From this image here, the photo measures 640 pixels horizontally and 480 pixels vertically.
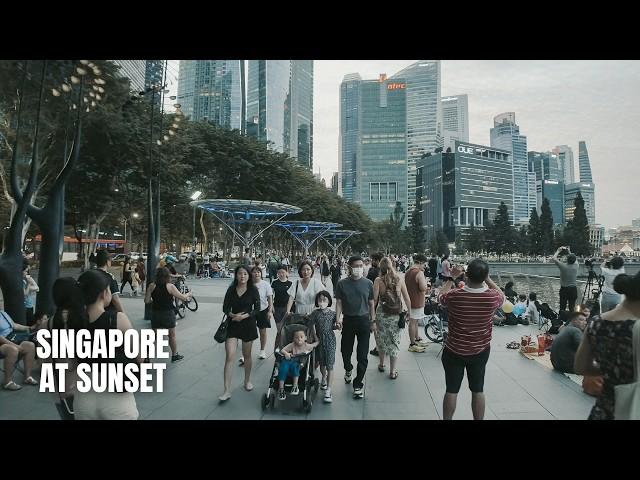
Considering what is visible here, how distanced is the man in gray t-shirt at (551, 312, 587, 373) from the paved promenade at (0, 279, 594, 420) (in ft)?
0.62

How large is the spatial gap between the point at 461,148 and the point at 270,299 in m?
145

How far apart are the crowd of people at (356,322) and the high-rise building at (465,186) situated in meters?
136

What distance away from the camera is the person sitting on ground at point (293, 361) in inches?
185

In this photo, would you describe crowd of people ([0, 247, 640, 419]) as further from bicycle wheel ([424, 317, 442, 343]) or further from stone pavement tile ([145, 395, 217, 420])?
bicycle wheel ([424, 317, 442, 343])

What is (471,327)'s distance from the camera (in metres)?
3.69

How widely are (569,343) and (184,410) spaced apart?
5424 mm

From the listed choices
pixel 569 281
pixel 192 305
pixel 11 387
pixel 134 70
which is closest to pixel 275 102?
pixel 134 70

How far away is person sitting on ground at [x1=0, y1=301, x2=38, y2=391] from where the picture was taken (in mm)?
5145

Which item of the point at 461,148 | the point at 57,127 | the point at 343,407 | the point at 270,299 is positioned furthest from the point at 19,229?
the point at 461,148

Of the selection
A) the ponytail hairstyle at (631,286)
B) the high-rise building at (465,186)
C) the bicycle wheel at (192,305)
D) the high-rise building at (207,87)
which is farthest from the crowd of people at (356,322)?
the high-rise building at (465,186)

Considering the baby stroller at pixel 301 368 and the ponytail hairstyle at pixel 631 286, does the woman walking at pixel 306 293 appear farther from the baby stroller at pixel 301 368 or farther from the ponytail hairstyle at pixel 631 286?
the ponytail hairstyle at pixel 631 286

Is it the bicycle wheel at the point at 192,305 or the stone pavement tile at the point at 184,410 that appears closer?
the stone pavement tile at the point at 184,410

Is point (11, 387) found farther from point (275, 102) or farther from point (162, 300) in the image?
point (275, 102)
